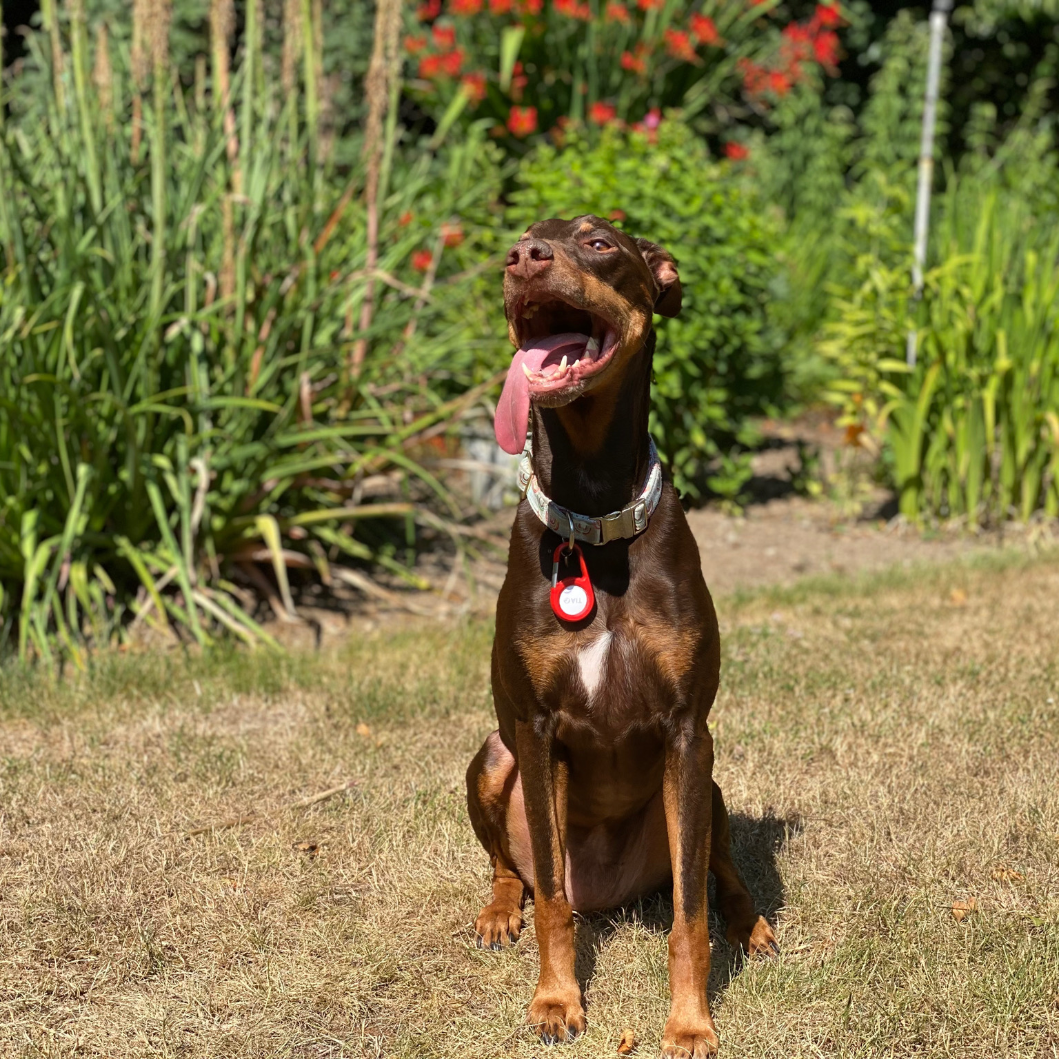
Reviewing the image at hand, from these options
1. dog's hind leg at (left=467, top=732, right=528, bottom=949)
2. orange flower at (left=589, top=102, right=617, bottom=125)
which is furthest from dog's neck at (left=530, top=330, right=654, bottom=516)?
orange flower at (left=589, top=102, right=617, bottom=125)

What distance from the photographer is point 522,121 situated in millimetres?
8828

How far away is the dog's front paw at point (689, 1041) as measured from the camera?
9.10 ft

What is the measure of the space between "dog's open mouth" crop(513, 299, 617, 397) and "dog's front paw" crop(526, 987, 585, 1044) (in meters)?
1.32

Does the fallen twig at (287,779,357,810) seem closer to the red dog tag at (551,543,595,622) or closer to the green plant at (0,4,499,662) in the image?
the green plant at (0,4,499,662)

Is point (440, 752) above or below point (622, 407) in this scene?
below

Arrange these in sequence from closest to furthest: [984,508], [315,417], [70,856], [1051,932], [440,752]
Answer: [1051,932] < [70,856] < [440,752] < [315,417] < [984,508]

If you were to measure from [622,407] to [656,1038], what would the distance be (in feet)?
4.48

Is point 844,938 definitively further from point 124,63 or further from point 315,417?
point 124,63

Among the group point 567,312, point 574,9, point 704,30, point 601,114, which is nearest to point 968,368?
point 601,114

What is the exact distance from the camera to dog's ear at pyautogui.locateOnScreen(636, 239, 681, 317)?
9.83 feet

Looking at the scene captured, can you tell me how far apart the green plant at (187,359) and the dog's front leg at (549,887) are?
2676mm

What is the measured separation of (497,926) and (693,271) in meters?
4.48

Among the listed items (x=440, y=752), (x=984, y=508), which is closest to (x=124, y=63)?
(x=440, y=752)

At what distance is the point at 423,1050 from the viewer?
2.86 metres
